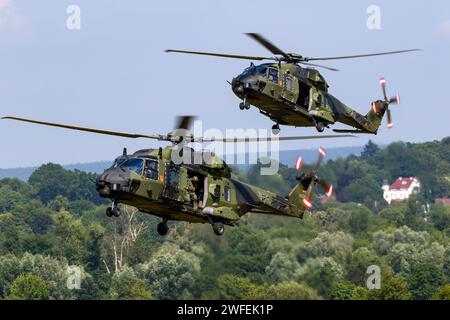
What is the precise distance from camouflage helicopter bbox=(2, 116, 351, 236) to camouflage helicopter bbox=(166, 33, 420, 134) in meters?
2.77

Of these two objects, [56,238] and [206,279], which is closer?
[206,279]

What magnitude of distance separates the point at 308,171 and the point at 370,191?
12505cm

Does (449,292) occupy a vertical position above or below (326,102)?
below

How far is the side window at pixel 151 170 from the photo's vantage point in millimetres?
57875

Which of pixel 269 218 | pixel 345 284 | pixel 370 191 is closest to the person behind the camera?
pixel 269 218

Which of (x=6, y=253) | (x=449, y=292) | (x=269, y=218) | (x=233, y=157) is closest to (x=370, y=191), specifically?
(x=6, y=253)

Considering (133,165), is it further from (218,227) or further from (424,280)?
(424,280)

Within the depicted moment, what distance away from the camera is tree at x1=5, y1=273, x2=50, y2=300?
10488 cm

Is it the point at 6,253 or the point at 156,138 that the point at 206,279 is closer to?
the point at 156,138

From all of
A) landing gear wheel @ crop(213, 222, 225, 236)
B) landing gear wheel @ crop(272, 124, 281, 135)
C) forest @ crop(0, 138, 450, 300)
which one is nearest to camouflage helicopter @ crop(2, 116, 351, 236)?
landing gear wheel @ crop(213, 222, 225, 236)

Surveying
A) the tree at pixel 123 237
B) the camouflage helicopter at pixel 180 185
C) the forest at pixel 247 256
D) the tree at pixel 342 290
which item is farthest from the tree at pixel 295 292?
the tree at pixel 123 237

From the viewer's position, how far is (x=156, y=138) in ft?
198

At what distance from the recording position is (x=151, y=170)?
58094 millimetres

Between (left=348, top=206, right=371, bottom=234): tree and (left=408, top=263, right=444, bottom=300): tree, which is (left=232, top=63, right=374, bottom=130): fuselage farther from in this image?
(left=348, top=206, right=371, bottom=234): tree
